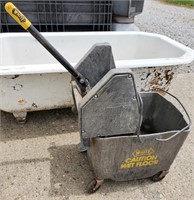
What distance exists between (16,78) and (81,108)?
653 millimetres

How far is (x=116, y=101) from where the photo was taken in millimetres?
889

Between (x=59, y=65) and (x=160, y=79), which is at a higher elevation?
(x=59, y=65)

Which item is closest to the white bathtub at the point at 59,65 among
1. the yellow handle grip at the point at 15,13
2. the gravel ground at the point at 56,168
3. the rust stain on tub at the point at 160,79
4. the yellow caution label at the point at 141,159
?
the rust stain on tub at the point at 160,79

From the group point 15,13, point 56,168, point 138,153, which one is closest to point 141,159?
point 138,153

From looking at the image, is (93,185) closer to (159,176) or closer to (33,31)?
(159,176)

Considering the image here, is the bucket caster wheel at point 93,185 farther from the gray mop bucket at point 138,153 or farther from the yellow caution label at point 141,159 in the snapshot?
the yellow caution label at point 141,159

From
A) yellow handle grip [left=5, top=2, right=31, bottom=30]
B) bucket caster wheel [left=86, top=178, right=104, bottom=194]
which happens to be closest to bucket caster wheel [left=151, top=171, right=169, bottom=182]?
bucket caster wheel [left=86, top=178, right=104, bottom=194]

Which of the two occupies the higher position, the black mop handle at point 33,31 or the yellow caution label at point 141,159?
the black mop handle at point 33,31

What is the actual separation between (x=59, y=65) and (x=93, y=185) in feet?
2.36

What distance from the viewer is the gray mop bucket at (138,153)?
3.28ft

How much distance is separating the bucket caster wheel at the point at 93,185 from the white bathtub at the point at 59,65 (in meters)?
0.62

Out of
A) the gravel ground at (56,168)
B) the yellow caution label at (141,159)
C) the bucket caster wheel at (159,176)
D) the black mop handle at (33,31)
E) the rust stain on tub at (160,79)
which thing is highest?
the black mop handle at (33,31)

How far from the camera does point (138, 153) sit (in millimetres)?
1052

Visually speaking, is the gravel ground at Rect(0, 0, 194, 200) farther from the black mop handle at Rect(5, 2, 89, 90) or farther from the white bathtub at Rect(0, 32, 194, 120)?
the black mop handle at Rect(5, 2, 89, 90)
